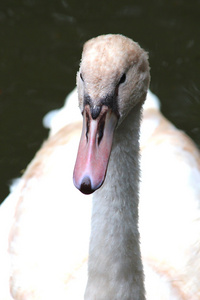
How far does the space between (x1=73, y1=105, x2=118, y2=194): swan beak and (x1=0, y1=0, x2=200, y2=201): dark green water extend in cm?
321

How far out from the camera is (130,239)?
375 cm

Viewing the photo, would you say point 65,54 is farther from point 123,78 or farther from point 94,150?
point 94,150

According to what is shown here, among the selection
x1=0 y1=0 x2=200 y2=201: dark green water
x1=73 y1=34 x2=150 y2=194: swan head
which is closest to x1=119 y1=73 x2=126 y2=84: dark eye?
x1=73 y1=34 x2=150 y2=194: swan head

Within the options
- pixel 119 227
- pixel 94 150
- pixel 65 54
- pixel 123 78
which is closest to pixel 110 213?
pixel 119 227

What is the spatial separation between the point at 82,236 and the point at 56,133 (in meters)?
1.68

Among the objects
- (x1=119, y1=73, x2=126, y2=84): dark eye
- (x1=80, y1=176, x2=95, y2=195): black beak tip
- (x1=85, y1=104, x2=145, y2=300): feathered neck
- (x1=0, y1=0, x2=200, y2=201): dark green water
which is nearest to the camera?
(x1=80, y1=176, x2=95, y2=195): black beak tip

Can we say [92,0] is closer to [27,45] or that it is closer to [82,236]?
[27,45]

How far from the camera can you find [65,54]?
745cm

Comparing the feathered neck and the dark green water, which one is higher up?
the dark green water

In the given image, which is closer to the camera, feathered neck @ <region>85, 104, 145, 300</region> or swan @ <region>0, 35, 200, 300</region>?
swan @ <region>0, 35, 200, 300</region>

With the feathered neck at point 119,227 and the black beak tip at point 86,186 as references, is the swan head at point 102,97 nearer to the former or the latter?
the black beak tip at point 86,186

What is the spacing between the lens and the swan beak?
2.87 m

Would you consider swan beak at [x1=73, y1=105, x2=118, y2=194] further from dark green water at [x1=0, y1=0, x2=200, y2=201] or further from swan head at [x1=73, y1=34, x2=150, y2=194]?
dark green water at [x1=0, y1=0, x2=200, y2=201]

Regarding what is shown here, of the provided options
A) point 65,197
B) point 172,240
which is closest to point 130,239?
point 172,240
